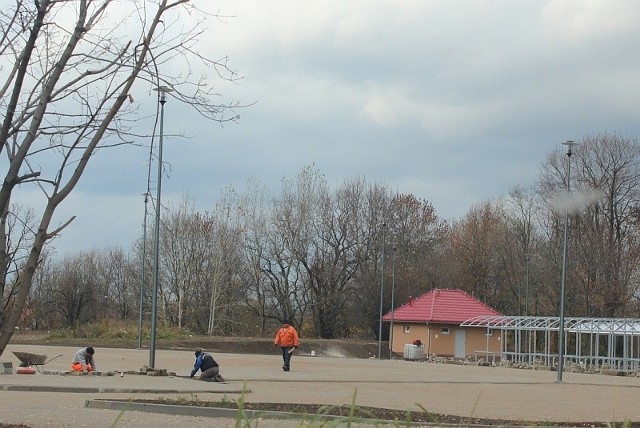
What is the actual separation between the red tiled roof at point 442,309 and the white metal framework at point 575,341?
431 centimetres

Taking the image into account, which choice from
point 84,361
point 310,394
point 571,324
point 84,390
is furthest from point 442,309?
point 84,390

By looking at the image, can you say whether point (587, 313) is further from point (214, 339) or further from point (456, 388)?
point (456, 388)

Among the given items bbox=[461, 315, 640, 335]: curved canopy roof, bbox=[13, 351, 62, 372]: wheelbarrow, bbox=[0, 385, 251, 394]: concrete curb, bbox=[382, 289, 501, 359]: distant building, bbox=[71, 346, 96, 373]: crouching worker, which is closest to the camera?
bbox=[0, 385, 251, 394]: concrete curb

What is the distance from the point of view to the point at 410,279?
7819 centimetres

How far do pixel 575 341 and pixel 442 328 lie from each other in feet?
38.5

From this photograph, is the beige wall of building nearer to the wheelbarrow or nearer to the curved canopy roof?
the curved canopy roof

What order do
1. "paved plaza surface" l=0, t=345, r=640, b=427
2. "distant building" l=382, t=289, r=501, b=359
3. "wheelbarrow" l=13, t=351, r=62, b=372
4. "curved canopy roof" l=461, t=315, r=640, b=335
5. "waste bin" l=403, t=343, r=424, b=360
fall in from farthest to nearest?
"distant building" l=382, t=289, r=501, b=359
"waste bin" l=403, t=343, r=424, b=360
"curved canopy roof" l=461, t=315, r=640, b=335
"wheelbarrow" l=13, t=351, r=62, b=372
"paved plaza surface" l=0, t=345, r=640, b=427

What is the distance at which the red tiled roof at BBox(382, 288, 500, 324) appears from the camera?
206 ft

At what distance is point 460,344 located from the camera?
62.3 m

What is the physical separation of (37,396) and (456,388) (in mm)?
11904

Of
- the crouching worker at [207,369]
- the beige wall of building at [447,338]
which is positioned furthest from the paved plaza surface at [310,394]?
the beige wall of building at [447,338]

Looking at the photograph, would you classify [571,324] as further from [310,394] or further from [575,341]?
[310,394]

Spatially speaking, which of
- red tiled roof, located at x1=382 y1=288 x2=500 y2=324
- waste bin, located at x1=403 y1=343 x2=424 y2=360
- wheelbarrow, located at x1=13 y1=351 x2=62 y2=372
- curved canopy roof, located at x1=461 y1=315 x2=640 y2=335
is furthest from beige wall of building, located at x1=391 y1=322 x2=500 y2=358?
wheelbarrow, located at x1=13 y1=351 x2=62 y2=372

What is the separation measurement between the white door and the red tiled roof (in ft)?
2.69
